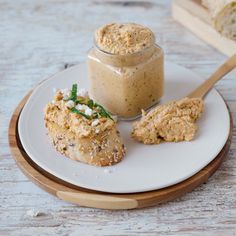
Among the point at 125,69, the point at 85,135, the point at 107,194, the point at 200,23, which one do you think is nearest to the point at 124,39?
the point at 125,69

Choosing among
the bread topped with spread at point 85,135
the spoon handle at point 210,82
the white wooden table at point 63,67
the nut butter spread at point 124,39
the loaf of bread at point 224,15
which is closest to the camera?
the white wooden table at point 63,67

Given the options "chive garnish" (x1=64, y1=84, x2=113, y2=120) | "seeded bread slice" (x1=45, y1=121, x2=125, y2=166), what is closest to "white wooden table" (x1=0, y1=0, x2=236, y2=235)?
"seeded bread slice" (x1=45, y1=121, x2=125, y2=166)

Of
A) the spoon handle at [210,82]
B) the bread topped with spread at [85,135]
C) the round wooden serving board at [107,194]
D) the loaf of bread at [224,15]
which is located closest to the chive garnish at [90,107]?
the bread topped with spread at [85,135]

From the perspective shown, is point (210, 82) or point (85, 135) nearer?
point (85, 135)

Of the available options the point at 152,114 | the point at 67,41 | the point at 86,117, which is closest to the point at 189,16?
the point at 67,41

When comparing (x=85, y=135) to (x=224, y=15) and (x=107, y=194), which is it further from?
(x=224, y=15)

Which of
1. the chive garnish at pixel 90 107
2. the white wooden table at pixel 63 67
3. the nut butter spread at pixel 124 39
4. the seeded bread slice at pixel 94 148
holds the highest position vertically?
the nut butter spread at pixel 124 39

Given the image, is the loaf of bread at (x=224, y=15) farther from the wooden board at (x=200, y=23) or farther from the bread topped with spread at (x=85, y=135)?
the bread topped with spread at (x=85, y=135)
